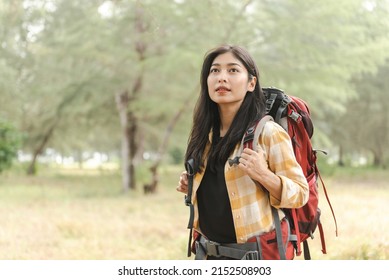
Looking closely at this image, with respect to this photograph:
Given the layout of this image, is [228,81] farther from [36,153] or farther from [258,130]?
[36,153]

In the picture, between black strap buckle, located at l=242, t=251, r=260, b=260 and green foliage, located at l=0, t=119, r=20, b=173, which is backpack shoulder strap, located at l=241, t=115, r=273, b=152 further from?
green foliage, located at l=0, t=119, r=20, b=173

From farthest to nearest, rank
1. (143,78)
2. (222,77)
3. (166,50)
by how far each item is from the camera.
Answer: (143,78) < (166,50) < (222,77)

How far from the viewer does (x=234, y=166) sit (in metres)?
1.96

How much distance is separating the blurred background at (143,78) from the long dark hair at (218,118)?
3786mm

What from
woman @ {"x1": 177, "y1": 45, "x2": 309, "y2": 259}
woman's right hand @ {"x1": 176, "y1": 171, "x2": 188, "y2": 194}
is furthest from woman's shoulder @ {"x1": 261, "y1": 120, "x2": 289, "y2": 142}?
woman's right hand @ {"x1": 176, "y1": 171, "x2": 188, "y2": 194}

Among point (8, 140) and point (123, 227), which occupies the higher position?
point (8, 140)

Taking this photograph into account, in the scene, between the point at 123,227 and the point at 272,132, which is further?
the point at 123,227

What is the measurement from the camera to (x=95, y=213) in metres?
9.78

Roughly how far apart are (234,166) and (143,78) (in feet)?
42.2

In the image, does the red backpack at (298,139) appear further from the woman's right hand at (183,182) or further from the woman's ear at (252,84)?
the woman's right hand at (183,182)

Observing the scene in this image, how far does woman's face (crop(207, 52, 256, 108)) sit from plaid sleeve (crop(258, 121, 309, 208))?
0.61ft

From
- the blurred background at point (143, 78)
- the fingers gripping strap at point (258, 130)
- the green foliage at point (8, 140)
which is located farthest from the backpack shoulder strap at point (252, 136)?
the green foliage at point (8, 140)

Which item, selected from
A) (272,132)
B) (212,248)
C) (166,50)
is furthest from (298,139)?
(166,50)

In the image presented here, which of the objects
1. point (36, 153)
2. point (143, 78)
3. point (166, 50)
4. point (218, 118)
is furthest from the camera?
point (36, 153)
